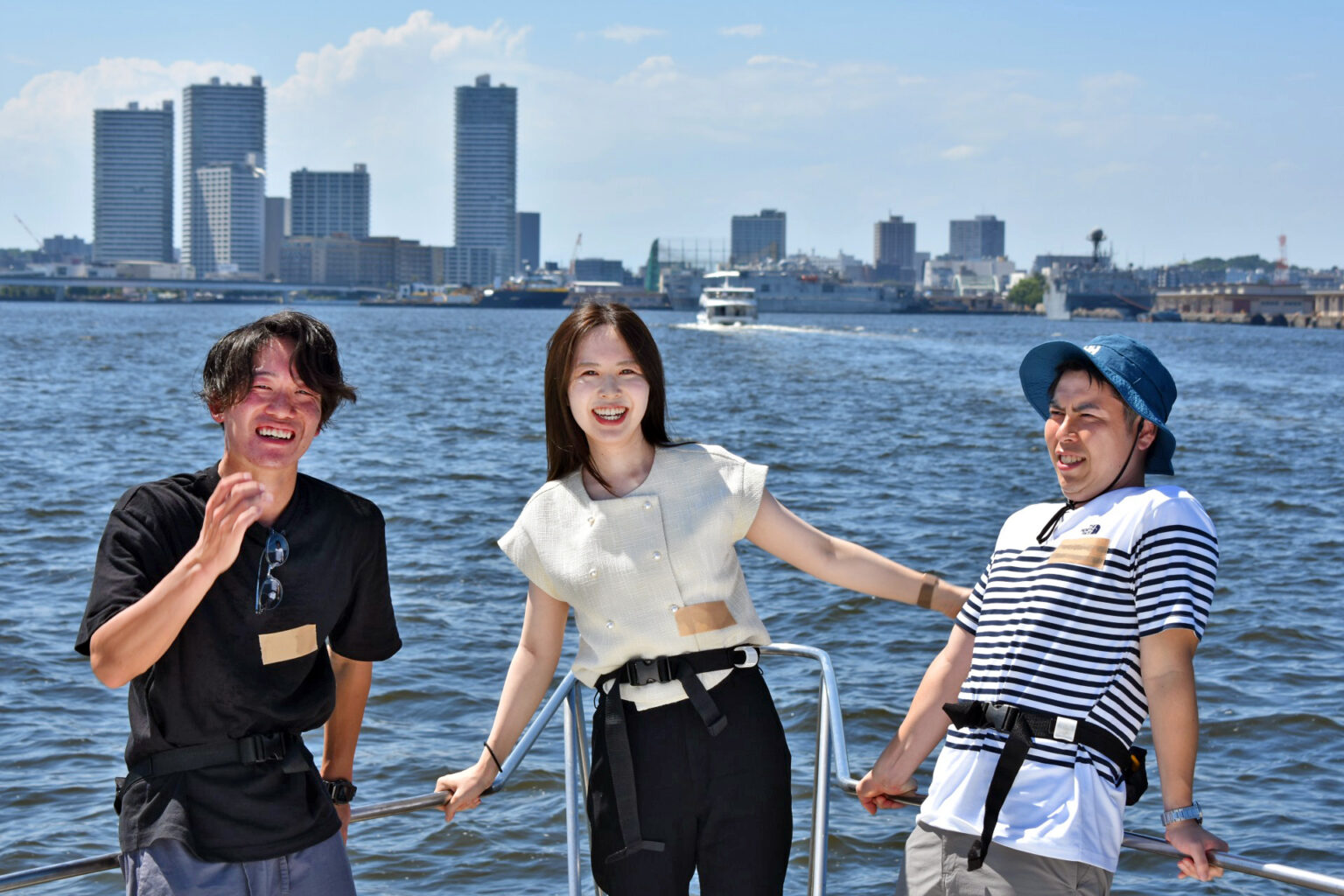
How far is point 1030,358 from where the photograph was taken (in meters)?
3.34

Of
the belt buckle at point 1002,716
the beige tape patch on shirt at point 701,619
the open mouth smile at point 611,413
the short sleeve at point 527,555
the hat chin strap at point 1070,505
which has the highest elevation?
the open mouth smile at point 611,413

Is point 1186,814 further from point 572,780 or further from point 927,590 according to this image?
point 572,780

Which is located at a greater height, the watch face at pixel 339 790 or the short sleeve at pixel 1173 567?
the short sleeve at pixel 1173 567

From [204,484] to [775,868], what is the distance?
5.12ft

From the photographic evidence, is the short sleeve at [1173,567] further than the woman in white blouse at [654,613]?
No

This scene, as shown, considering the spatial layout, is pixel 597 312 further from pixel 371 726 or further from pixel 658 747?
pixel 371 726

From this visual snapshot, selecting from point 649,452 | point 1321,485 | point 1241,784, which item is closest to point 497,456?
point 1321,485

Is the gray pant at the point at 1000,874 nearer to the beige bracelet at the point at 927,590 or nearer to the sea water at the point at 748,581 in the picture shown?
the beige bracelet at the point at 927,590

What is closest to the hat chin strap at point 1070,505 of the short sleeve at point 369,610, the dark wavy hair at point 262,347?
the short sleeve at point 369,610

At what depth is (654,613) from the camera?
321 centimetres

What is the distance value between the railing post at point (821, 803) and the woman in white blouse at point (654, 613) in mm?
208

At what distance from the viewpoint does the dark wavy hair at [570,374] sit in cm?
329

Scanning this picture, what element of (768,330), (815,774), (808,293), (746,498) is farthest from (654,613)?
(808,293)

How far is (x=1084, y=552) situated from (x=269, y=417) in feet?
5.76
